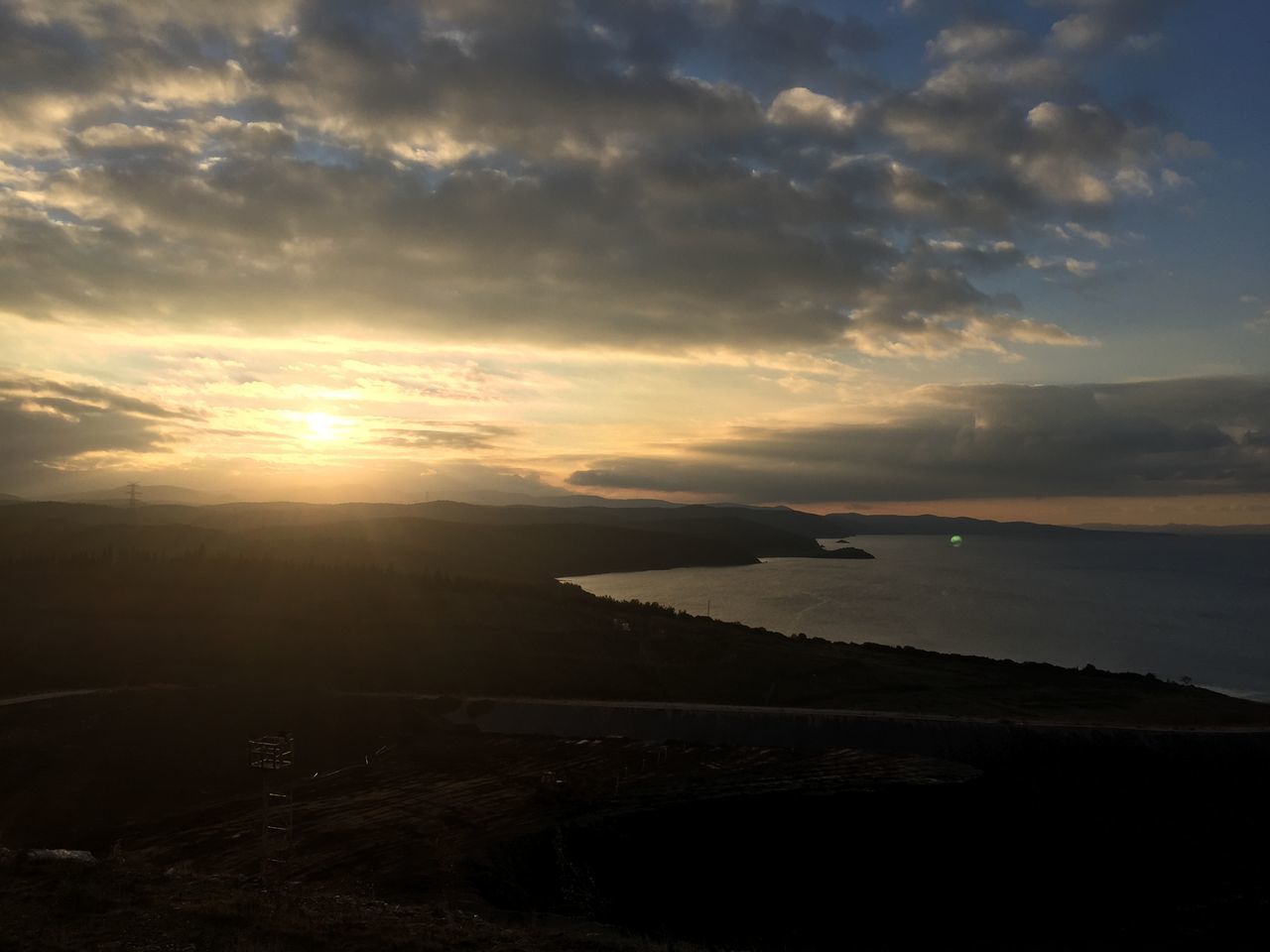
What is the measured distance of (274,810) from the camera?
34.5m

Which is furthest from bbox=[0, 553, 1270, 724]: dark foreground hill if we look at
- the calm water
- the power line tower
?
the calm water

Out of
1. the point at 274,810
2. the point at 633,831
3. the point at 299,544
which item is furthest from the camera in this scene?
the point at 299,544

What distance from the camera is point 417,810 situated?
114 feet

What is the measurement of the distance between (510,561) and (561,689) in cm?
12383

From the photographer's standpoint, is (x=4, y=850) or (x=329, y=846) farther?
(x=329, y=846)

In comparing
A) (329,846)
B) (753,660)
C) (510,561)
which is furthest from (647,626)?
(510,561)

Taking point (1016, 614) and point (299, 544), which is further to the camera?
point (1016, 614)

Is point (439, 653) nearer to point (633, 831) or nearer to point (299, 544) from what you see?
point (633, 831)

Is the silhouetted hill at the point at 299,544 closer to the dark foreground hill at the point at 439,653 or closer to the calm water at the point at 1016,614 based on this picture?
the dark foreground hill at the point at 439,653

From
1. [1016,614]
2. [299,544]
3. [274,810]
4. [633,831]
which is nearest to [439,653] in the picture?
[274,810]

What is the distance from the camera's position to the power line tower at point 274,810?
27172 mm

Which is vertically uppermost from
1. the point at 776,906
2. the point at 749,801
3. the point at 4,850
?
the point at 4,850

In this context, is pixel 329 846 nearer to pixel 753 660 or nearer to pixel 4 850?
pixel 4 850

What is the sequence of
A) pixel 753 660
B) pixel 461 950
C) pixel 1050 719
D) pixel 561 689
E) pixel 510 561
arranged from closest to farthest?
pixel 461 950, pixel 1050 719, pixel 561 689, pixel 753 660, pixel 510 561
